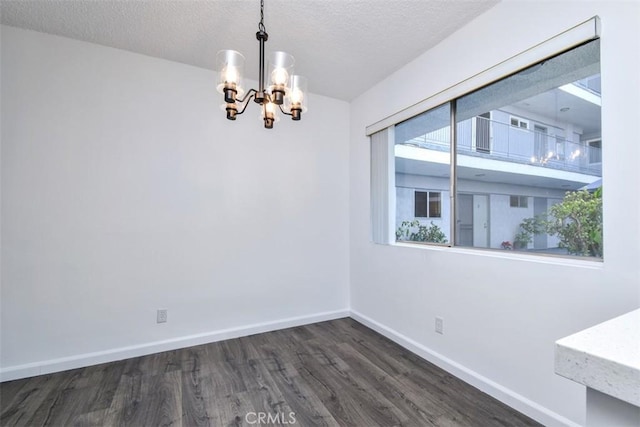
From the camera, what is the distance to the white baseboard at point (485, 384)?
5.53 feet

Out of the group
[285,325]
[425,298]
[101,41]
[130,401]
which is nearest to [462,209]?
[425,298]

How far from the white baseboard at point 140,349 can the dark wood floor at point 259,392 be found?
54mm

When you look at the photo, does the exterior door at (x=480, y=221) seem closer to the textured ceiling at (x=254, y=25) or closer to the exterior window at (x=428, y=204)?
the exterior window at (x=428, y=204)

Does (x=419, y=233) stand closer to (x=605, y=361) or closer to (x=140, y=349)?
(x=605, y=361)

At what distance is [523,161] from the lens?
203 cm

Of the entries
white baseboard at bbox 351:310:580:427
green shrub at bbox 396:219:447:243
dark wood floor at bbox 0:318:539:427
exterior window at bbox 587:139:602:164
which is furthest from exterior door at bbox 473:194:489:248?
dark wood floor at bbox 0:318:539:427

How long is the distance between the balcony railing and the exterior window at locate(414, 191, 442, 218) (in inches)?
17.0

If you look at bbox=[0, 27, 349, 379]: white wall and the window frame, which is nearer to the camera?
the window frame

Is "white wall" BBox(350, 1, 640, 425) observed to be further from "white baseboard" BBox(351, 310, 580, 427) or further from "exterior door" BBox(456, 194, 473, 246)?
"exterior door" BBox(456, 194, 473, 246)

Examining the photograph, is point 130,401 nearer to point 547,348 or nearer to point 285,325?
point 285,325

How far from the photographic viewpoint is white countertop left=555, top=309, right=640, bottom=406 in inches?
17.7
